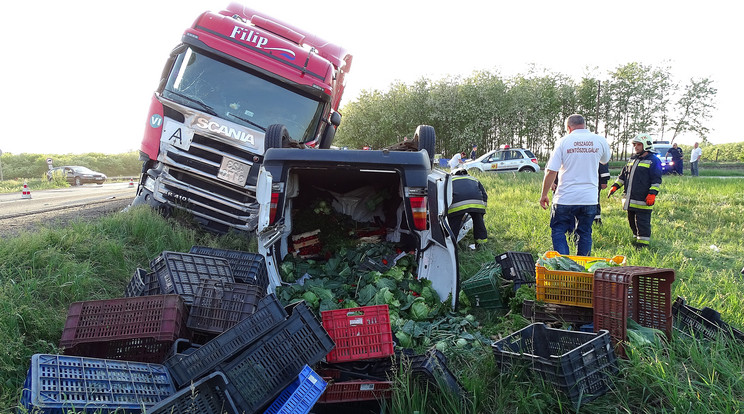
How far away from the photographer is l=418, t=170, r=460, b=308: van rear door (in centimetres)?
383

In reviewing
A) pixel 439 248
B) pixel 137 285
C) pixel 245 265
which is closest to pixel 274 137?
pixel 245 265

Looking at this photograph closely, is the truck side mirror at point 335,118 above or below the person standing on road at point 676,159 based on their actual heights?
above

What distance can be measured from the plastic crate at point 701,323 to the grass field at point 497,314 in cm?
10

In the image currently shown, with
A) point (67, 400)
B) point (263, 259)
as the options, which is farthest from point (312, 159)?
point (67, 400)

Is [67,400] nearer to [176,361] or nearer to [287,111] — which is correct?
[176,361]

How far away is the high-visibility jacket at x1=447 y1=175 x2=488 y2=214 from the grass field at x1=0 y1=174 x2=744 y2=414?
657mm

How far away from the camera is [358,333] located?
279 cm

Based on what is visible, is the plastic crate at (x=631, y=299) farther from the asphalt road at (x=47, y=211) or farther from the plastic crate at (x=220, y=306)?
the asphalt road at (x=47, y=211)

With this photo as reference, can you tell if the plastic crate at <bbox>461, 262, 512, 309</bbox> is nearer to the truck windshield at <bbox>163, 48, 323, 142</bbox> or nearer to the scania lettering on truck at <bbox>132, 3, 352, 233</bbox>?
the scania lettering on truck at <bbox>132, 3, 352, 233</bbox>

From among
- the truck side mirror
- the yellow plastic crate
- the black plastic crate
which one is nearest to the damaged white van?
the black plastic crate

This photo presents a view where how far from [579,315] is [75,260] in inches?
172

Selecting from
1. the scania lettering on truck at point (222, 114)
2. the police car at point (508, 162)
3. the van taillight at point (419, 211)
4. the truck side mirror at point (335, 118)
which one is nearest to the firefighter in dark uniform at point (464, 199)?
the van taillight at point (419, 211)

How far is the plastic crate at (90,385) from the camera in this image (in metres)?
2.05

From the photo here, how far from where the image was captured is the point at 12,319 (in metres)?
2.96
